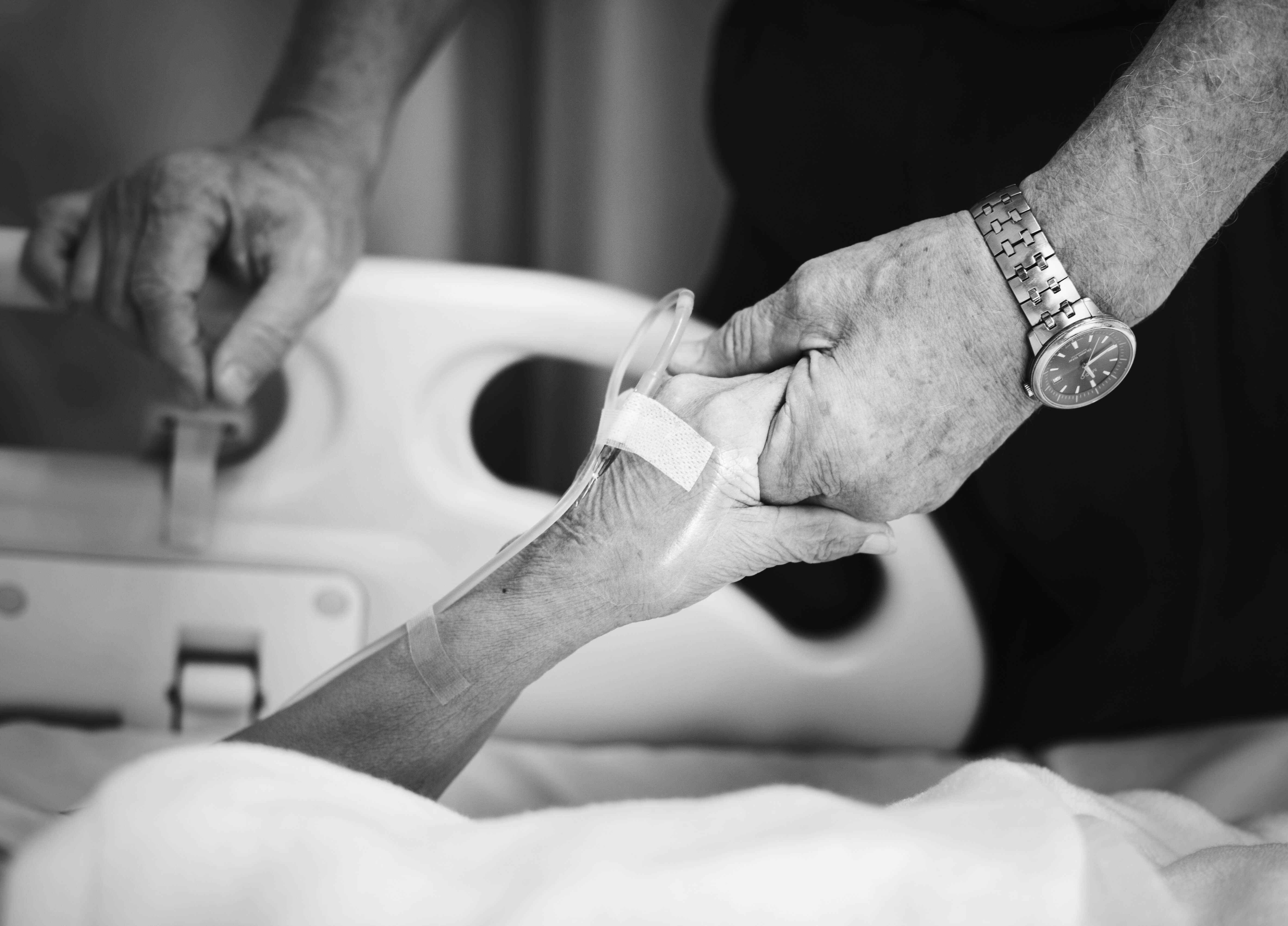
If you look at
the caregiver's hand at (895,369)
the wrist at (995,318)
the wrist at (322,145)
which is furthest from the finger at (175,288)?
the wrist at (995,318)

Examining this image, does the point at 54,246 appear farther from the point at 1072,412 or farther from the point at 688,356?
the point at 1072,412

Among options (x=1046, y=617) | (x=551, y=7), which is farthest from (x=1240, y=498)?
(x=551, y=7)

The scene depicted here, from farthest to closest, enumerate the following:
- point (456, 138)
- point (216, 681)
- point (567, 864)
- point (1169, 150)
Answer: point (456, 138) → point (216, 681) → point (1169, 150) → point (567, 864)

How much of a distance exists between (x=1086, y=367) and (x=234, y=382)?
605 millimetres

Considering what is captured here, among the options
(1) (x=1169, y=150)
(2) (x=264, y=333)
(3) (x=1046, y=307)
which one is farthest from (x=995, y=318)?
(2) (x=264, y=333)

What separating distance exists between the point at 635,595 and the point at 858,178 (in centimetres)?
48

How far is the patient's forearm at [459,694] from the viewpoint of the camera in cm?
65

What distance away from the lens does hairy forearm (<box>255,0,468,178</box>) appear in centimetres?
93

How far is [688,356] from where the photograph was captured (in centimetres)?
68

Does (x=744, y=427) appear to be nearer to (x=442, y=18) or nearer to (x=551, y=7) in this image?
(x=442, y=18)

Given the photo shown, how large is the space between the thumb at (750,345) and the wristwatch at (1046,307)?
0.13 metres

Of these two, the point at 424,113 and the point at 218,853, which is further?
the point at 424,113

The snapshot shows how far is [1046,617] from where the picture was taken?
0.95 meters

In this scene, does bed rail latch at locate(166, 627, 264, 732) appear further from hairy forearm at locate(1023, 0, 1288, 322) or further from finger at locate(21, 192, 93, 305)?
hairy forearm at locate(1023, 0, 1288, 322)
